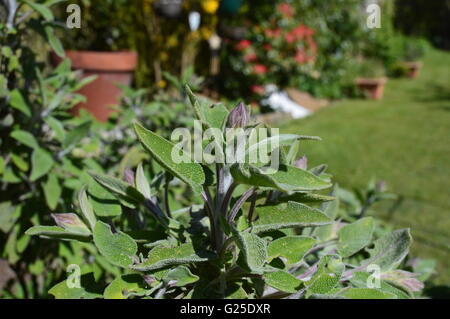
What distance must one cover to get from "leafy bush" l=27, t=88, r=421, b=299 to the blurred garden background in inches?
3.5

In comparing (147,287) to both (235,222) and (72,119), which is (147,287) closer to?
(235,222)

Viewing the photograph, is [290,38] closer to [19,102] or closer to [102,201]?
[19,102]

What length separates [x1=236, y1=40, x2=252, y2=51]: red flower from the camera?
21.8 ft

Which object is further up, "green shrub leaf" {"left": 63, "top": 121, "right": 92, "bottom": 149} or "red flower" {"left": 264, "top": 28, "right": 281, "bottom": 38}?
"red flower" {"left": 264, "top": 28, "right": 281, "bottom": 38}

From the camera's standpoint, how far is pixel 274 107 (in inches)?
265

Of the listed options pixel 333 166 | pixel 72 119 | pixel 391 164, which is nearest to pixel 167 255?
pixel 72 119

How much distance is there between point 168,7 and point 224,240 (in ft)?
16.3

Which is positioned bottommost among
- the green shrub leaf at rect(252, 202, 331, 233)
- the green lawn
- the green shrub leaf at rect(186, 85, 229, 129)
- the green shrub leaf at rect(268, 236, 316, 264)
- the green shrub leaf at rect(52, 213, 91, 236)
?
the green lawn

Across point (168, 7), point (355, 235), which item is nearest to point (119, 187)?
point (355, 235)

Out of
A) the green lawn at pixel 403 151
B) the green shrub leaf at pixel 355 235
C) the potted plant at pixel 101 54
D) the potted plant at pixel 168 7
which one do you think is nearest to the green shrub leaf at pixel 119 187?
the green shrub leaf at pixel 355 235

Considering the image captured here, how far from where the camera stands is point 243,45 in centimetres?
666

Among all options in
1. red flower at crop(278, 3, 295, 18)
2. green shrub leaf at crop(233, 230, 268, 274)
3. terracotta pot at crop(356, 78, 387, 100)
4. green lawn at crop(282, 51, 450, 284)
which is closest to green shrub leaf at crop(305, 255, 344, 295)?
green shrub leaf at crop(233, 230, 268, 274)

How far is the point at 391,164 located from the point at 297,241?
14.6 ft

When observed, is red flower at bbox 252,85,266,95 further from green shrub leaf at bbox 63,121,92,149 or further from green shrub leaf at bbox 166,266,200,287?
green shrub leaf at bbox 166,266,200,287
